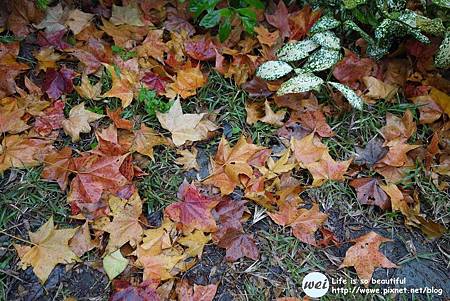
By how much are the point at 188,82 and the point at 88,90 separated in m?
0.41

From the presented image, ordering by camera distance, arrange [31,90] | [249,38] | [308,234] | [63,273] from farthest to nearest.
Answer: [249,38]
[31,90]
[308,234]
[63,273]

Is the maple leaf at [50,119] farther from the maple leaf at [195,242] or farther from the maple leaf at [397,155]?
the maple leaf at [397,155]

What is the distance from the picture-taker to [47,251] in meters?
1.56

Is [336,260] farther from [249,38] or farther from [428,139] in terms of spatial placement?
[249,38]

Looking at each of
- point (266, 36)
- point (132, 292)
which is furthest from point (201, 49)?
point (132, 292)

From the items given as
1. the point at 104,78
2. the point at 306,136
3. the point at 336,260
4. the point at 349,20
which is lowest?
the point at 336,260

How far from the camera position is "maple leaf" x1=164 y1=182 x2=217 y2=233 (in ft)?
5.32

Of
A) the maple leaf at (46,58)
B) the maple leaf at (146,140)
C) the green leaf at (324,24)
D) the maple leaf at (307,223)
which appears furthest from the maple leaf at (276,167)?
the maple leaf at (46,58)

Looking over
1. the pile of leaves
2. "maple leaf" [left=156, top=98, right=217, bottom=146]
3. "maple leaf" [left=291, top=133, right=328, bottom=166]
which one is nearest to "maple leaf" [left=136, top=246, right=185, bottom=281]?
the pile of leaves

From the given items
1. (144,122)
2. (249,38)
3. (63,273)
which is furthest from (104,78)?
(63,273)

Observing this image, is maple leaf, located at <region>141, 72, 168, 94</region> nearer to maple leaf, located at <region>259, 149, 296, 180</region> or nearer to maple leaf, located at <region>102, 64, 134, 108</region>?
maple leaf, located at <region>102, 64, 134, 108</region>

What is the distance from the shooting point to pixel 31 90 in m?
1.97

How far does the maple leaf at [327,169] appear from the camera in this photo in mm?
1788

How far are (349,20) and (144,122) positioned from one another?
0.96 meters
